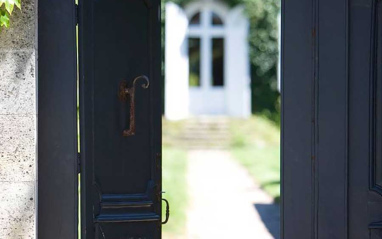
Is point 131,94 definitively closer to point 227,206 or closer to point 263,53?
point 227,206

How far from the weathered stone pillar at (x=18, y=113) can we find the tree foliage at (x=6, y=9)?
5 centimetres

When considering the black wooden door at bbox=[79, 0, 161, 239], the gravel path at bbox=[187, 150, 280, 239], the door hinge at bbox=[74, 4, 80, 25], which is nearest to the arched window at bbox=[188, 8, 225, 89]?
the gravel path at bbox=[187, 150, 280, 239]

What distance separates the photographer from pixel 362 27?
3.52 metres

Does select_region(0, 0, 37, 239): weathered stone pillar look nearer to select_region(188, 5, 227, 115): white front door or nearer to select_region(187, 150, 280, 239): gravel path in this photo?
select_region(187, 150, 280, 239): gravel path

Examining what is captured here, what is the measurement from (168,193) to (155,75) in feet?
20.1

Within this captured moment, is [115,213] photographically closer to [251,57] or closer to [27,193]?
[27,193]

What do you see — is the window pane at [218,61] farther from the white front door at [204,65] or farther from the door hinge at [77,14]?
the door hinge at [77,14]

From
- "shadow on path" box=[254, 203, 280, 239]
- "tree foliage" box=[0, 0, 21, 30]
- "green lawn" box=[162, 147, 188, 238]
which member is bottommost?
"shadow on path" box=[254, 203, 280, 239]

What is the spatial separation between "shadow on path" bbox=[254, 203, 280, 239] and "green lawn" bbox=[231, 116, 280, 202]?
352 cm

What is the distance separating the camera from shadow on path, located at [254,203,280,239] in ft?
23.7

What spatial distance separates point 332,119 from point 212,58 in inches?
641

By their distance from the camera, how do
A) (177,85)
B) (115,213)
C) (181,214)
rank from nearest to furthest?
(115,213), (181,214), (177,85)

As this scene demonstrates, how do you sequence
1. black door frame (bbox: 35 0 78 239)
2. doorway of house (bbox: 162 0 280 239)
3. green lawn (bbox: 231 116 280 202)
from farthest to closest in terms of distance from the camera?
doorway of house (bbox: 162 0 280 239) < green lawn (bbox: 231 116 280 202) < black door frame (bbox: 35 0 78 239)

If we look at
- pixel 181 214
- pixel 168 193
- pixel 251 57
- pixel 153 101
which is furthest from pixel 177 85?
pixel 153 101
